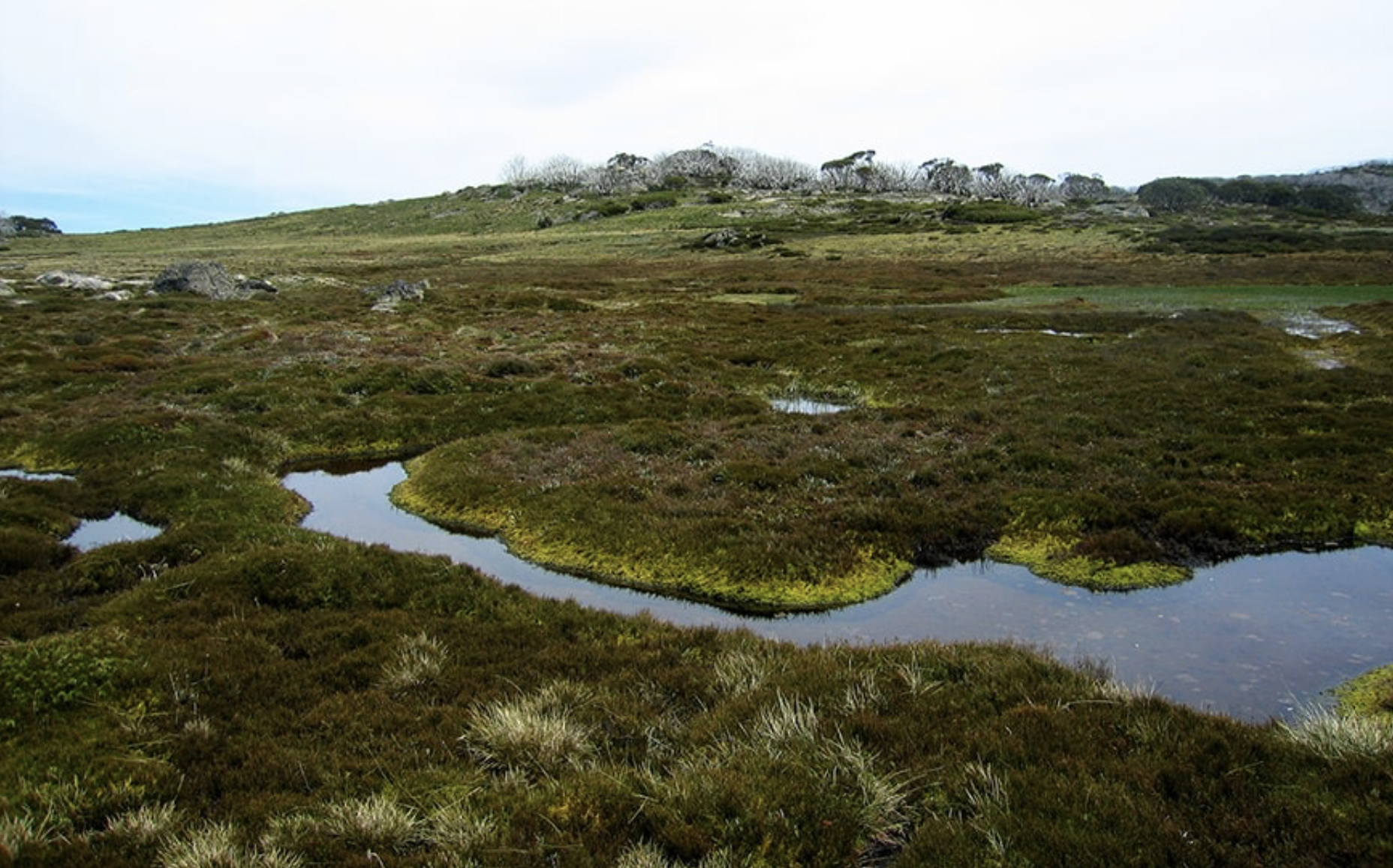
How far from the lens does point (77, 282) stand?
244ft

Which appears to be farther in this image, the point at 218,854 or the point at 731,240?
the point at 731,240

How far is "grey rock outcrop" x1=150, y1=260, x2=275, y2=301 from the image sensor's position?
71.7 metres

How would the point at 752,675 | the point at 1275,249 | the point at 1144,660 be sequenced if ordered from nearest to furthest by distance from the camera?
the point at 752,675 → the point at 1144,660 → the point at 1275,249

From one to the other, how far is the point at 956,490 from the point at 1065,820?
1312cm

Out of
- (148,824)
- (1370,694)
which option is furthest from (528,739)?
(1370,694)

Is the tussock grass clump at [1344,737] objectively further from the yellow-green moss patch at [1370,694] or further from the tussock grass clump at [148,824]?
the tussock grass clump at [148,824]

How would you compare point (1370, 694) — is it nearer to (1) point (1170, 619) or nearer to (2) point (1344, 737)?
(1) point (1170, 619)

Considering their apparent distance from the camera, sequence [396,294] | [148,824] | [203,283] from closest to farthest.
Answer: [148,824], [396,294], [203,283]

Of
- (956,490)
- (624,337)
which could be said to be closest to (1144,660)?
(956,490)

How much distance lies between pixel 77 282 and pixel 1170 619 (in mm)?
91886

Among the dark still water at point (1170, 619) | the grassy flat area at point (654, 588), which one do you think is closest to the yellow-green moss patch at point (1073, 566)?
the grassy flat area at point (654, 588)

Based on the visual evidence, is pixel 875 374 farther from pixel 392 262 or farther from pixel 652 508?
pixel 392 262

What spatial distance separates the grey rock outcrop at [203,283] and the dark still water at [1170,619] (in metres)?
69.0

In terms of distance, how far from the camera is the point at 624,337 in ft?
156
